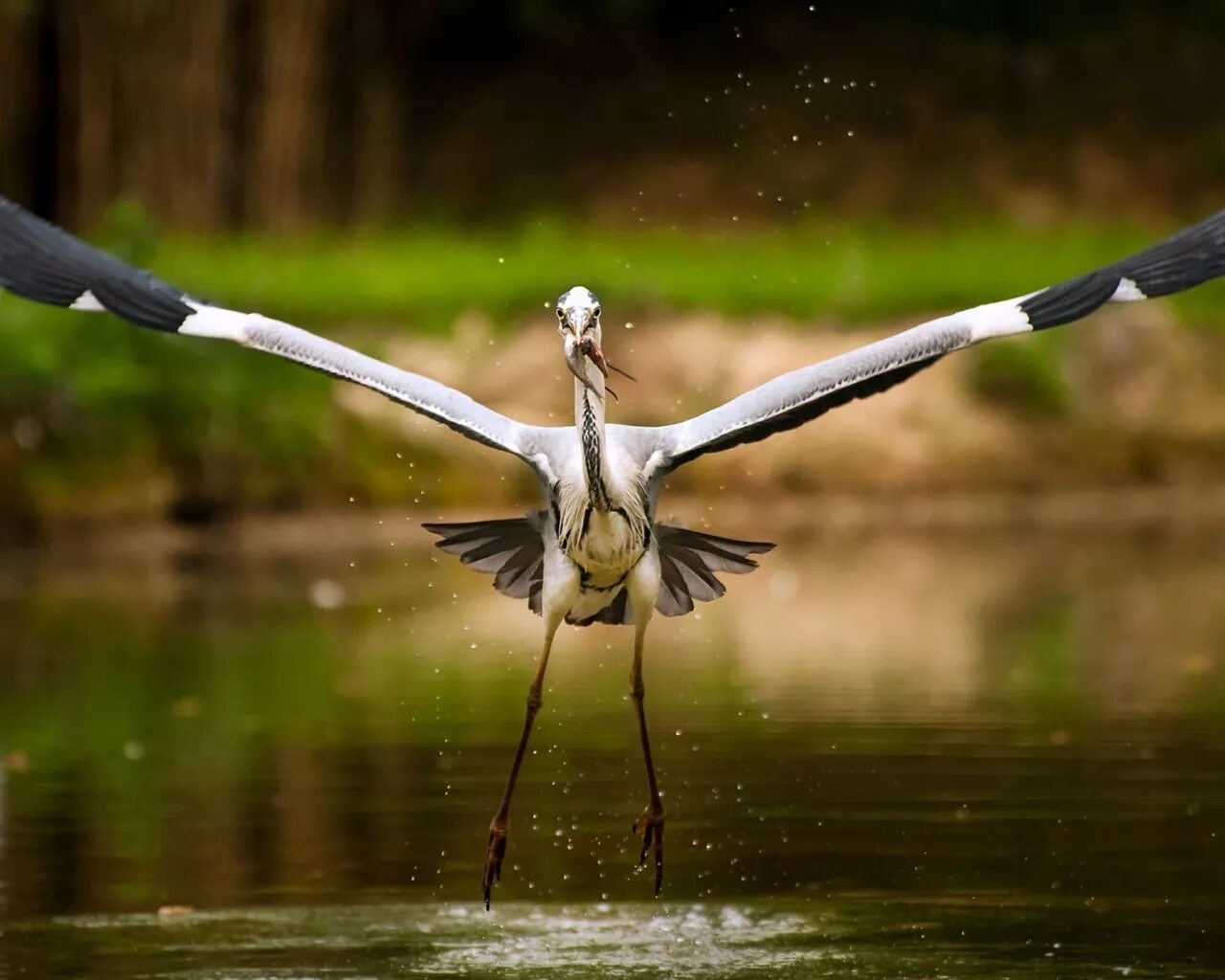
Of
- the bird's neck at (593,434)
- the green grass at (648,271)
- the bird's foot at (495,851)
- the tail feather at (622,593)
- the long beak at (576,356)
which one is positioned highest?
the green grass at (648,271)

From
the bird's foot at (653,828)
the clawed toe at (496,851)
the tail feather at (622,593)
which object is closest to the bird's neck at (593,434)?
the tail feather at (622,593)

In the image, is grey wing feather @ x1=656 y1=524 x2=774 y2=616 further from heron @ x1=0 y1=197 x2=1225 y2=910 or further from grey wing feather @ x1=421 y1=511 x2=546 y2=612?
grey wing feather @ x1=421 y1=511 x2=546 y2=612

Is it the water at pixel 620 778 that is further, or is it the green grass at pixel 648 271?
the green grass at pixel 648 271

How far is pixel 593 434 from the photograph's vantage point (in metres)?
8.59

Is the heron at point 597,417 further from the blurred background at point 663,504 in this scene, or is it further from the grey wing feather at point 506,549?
the blurred background at point 663,504

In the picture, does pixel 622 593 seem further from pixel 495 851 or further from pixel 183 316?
pixel 183 316

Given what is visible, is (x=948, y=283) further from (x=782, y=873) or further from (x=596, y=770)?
(x=782, y=873)

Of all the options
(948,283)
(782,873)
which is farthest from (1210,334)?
(782,873)

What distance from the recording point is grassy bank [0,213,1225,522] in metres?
18.9

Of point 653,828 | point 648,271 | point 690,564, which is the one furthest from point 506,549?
point 648,271

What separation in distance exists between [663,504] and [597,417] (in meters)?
10.4

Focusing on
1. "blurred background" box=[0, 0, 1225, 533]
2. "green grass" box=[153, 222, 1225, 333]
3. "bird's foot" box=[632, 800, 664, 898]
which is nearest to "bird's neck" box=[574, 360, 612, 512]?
"bird's foot" box=[632, 800, 664, 898]

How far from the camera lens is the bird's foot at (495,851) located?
830 centimetres

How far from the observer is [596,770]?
10.7 metres
